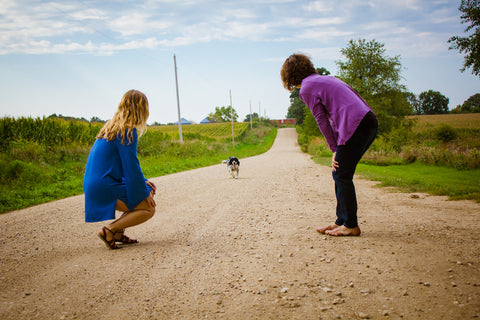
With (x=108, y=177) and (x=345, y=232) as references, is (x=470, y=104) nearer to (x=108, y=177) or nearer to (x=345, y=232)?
(x=345, y=232)

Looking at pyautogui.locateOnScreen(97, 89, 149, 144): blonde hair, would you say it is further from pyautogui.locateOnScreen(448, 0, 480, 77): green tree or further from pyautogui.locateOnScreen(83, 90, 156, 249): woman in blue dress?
pyautogui.locateOnScreen(448, 0, 480, 77): green tree

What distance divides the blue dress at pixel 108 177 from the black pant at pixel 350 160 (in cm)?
Answer: 254

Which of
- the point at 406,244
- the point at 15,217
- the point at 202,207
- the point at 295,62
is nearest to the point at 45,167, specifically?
the point at 15,217

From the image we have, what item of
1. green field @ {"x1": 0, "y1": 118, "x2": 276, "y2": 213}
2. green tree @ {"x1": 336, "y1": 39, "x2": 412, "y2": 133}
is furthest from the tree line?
green field @ {"x1": 0, "y1": 118, "x2": 276, "y2": 213}

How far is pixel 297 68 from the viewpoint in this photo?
4066 mm

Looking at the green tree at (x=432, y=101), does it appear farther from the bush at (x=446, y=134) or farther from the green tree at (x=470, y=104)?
the bush at (x=446, y=134)

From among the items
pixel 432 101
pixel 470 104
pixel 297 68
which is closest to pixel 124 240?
pixel 297 68

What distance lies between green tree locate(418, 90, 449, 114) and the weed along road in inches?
2794

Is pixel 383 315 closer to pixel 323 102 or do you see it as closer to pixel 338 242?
pixel 338 242

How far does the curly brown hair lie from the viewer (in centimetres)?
407

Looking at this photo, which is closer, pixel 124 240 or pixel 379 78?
→ pixel 124 240

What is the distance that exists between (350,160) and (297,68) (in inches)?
53.8

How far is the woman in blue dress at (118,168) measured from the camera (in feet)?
12.7

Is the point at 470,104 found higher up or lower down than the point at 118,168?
higher up
